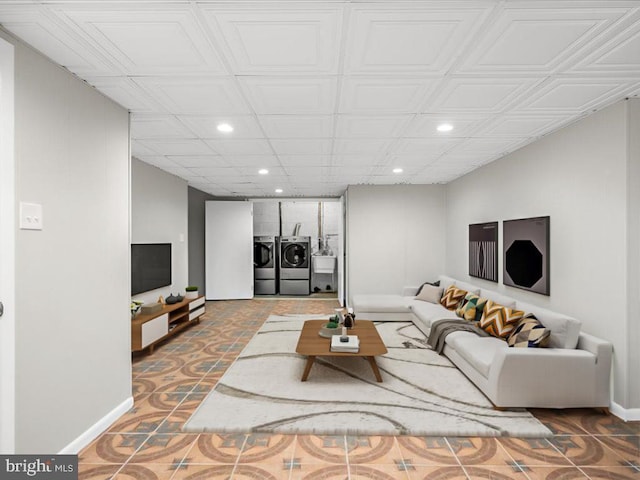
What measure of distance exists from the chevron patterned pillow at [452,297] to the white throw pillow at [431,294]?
7.3 inches

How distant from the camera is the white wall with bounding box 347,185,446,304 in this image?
6.46 m

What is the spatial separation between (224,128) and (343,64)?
1.53m

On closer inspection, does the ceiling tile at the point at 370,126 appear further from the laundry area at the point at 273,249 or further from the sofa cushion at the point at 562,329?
the laundry area at the point at 273,249

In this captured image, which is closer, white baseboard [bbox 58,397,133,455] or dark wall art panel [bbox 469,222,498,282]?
white baseboard [bbox 58,397,133,455]

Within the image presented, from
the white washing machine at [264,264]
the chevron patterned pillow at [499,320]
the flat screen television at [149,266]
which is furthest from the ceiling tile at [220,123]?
the white washing machine at [264,264]

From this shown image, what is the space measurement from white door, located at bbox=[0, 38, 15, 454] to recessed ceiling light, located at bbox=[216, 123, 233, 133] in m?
1.53

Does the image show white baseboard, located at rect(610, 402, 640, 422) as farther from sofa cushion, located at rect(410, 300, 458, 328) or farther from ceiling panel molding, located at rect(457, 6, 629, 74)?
ceiling panel molding, located at rect(457, 6, 629, 74)

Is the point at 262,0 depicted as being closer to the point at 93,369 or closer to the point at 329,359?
the point at 93,369

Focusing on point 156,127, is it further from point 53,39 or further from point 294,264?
point 294,264

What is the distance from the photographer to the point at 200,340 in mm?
4723

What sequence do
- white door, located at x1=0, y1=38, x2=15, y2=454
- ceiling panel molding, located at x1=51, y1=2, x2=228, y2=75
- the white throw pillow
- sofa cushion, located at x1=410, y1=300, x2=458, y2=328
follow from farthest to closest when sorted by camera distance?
the white throw pillow, sofa cushion, located at x1=410, y1=300, x2=458, y2=328, white door, located at x1=0, y1=38, x2=15, y2=454, ceiling panel molding, located at x1=51, y1=2, x2=228, y2=75

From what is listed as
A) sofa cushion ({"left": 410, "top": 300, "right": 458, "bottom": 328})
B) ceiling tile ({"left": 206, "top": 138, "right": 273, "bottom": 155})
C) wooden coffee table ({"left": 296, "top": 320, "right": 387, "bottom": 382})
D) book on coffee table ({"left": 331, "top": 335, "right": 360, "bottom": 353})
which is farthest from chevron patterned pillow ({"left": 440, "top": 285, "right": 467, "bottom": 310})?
ceiling tile ({"left": 206, "top": 138, "right": 273, "bottom": 155})

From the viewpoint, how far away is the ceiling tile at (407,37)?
1622mm

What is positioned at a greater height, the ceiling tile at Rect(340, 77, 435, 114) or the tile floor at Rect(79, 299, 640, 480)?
the ceiling tile at Rect(340, 77, 435, 114)
